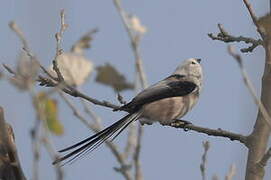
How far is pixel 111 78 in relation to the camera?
2475 mm

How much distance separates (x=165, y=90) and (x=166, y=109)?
0.20 meters

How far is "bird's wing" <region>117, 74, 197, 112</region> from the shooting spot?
4.29m

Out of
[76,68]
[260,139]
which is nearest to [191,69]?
[260,139]

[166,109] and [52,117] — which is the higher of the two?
[52,117]

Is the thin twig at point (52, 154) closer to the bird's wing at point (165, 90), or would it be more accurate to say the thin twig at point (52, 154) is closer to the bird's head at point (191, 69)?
the bird's wing at point (165, 90)

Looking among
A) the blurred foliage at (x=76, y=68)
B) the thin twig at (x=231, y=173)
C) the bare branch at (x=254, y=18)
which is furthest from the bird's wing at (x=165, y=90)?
the thin twig at (x=231, y=173)

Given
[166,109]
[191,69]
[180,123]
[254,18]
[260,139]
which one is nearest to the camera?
[254,18]

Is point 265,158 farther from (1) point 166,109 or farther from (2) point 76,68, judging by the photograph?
(1) point 166,109

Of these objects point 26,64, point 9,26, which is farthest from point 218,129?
point 26,64

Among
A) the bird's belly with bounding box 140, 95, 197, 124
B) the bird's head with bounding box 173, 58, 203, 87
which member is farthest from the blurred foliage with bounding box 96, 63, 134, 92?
the bird's head with bounding box 173, 58, 203, 87

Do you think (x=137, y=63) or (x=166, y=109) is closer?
(x=137, y=63)

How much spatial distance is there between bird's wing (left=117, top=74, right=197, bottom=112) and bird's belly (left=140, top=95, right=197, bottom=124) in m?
0.04

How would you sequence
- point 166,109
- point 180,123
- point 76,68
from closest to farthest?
point 76,68
point 180,123
point 166,109

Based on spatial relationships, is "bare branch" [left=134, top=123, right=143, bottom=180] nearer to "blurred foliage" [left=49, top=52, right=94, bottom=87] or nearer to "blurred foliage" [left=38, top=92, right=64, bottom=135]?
"blurred foliage" [left=38, top=92, right=64, bottom=135]
